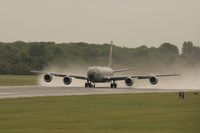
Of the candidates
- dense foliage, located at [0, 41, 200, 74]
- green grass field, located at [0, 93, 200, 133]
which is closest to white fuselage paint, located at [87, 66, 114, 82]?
dense foliage, located at [0, 41, 200, 74]

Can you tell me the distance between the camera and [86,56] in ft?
485

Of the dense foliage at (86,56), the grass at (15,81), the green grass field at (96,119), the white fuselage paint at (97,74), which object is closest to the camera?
the green grass field at (96,119)

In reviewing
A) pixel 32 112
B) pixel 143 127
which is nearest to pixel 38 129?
pixel 143 127

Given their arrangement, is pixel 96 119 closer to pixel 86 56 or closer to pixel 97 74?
pixel 97 74

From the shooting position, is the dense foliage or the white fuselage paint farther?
the dense foliage

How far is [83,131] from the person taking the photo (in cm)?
2852

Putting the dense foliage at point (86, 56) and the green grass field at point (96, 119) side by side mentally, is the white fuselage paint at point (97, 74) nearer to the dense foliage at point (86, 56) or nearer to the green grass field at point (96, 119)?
the dense foliage at point (86, 56)

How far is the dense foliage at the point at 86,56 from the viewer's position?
11956cm

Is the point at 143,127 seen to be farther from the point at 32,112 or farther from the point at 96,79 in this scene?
the point at 96,79

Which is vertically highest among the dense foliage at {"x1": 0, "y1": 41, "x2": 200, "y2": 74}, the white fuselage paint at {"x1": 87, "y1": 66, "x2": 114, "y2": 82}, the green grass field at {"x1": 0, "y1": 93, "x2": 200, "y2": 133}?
the dense foliage at {"x1": 0, "y1": 41, "x2": 200, "y2": 74}

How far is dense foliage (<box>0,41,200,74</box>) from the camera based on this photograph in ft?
392

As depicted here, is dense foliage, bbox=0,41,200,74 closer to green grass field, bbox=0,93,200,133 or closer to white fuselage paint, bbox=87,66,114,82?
white fuselage paint, bbox=87,66,114,82

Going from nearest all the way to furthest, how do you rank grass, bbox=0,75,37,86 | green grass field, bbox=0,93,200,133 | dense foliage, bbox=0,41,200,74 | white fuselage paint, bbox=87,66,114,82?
green grass field, bbox=0,93,200,133, white fuselage paint, bbox=87,66,114,82, grass, bbox=0,75,37,86, dense foliage, bbox=0,41,200,74

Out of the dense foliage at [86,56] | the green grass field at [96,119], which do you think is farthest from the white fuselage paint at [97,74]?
the green grass field at [96,119]
